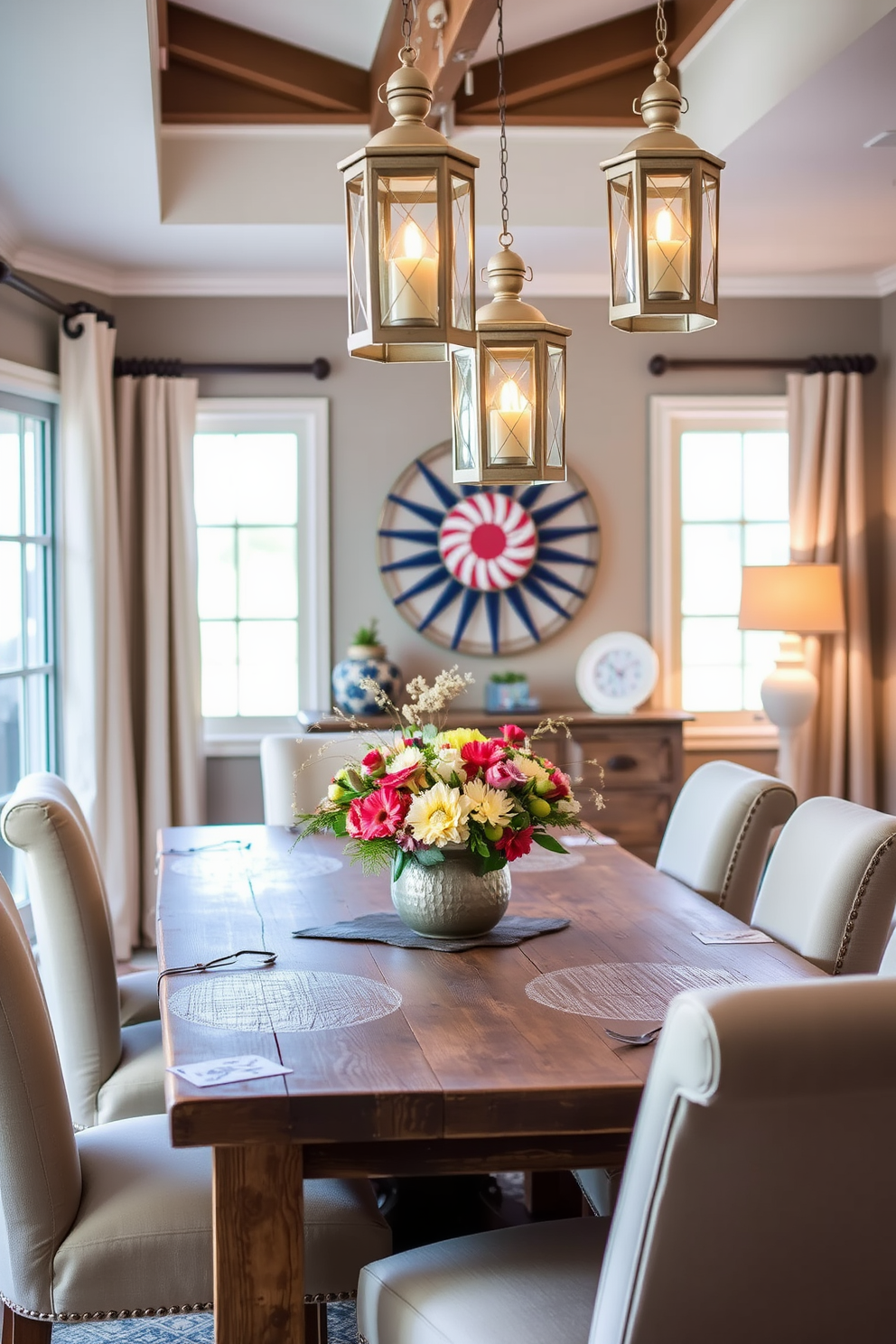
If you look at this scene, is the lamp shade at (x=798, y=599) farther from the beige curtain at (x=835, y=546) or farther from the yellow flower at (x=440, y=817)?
the yellow flower at (x=440, y=817)

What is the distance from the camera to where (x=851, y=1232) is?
4.05ft

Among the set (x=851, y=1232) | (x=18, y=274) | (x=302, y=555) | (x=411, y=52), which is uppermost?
(x=18, y=274)

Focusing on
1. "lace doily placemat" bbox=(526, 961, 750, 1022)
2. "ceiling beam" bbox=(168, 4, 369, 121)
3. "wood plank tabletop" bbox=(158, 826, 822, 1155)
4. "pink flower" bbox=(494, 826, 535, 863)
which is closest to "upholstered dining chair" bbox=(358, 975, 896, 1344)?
"wood plank tabletop" bbox=(158, 826, 822, 1155)

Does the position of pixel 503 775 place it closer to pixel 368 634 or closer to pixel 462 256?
pixel 462 256

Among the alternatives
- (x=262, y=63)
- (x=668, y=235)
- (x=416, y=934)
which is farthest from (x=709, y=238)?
(x=262, y=63)

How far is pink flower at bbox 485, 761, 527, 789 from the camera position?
85.0 inches

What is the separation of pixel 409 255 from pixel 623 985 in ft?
3.74

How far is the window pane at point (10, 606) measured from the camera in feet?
14.5

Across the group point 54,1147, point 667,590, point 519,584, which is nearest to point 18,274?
point 519,584

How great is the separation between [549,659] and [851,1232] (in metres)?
4.04

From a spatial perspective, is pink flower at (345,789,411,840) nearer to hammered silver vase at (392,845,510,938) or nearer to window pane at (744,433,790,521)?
hammered silver vase at (392,845,510,938)

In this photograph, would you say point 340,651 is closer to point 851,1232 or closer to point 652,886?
point 652,886

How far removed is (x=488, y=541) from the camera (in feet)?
16.9

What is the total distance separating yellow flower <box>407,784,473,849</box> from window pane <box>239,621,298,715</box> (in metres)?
3.11
